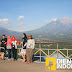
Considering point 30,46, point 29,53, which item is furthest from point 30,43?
point 29,53

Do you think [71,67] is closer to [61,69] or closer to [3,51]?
[61,69]

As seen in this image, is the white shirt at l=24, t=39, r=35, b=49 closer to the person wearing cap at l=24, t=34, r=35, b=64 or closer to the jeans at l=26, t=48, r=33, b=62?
the person wearing cap at l=24, t=34, r=35, b=64

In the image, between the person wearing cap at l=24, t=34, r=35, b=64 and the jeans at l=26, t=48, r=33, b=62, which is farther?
the jeans at l=26, t=48, r=33, b=62

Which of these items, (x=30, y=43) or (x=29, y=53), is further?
(x=29, y=53)

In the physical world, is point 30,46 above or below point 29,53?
above

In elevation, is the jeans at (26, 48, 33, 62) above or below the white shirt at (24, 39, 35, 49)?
below

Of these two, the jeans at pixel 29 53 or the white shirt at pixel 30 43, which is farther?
the jeans at pixel 29 53

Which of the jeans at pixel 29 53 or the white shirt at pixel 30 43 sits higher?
the white shirt at pixel 30 43

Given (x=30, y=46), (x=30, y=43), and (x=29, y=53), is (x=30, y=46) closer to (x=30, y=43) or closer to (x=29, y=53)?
(x=30, y=43)

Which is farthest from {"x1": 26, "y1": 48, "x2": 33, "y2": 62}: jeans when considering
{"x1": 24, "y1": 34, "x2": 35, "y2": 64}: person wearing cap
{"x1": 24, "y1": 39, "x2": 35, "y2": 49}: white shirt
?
{"x1": 24, "y1": 39, "x2": 35, "y2": 49}: white shirt

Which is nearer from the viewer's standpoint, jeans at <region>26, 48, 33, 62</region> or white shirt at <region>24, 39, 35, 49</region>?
white shirt at <region>24, 39, 35, 49</region>

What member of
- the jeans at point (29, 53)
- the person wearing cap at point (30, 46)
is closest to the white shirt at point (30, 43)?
the person wearing cap at point (30, 46)

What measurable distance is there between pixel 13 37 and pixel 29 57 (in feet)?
4.96

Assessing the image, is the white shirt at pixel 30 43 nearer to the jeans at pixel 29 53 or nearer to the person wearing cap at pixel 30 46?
the person wearing cap at pixel 30 46
